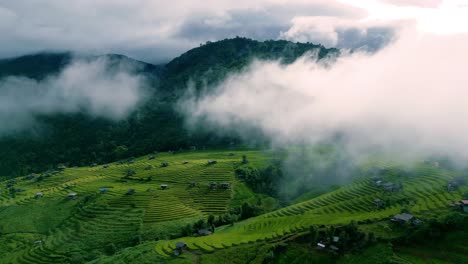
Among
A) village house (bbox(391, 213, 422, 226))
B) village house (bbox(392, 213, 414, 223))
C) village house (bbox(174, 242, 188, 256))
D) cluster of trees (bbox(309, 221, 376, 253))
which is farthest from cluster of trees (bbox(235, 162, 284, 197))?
cluster of trees (bbox(309, 221, 376, 253))

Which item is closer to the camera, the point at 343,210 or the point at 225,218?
the point at 343,210

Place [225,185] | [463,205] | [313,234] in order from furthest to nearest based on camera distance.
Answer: [225,185]
[463,205]
[313,234]

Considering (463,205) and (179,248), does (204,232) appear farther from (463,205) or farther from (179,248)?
(463,205)

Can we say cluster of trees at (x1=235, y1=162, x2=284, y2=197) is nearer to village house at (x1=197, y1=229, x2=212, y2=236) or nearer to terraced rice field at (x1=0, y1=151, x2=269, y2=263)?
terraced rice field at (x1=0, y1=151, x2=269, y2=263)

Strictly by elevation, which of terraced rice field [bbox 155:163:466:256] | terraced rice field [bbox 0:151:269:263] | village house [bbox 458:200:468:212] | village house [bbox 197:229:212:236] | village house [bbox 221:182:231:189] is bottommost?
terraced rice field [bbox 0:151:269:263]

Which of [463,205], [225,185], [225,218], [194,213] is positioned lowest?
[194,213]

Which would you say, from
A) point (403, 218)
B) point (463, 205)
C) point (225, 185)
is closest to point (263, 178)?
Answer: point (225, 185)
